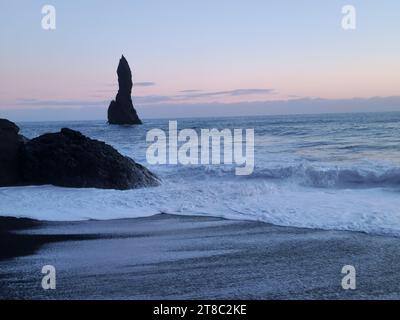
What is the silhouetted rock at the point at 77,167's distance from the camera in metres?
14.3

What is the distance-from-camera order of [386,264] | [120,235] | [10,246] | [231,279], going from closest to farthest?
[231,279]
[386,264]
[10,246]
[120,235]

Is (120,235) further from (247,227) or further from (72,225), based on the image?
(247,227)

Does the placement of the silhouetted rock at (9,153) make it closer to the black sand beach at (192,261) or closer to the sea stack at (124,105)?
the black sand beach at (192,261)

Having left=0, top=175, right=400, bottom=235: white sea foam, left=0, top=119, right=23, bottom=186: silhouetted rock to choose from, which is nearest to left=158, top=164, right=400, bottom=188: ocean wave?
left=0, top=175, right=400, bottom=235: white sea foam

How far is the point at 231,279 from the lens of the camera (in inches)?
239

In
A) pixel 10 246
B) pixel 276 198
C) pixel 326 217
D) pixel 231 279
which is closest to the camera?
pixel 231 279

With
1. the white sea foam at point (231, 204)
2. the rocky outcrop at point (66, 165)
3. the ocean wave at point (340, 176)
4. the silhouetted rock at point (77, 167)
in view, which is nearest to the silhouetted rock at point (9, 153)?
the rocky outcrop at point (66, 165)

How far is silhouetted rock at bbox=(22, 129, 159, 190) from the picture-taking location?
1426 cm

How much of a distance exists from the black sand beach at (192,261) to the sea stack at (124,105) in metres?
80.5

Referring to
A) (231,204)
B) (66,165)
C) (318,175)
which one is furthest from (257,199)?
(66,165)

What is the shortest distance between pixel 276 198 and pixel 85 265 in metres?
6.98

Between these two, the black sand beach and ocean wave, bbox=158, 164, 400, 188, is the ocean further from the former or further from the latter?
the black sand beach
